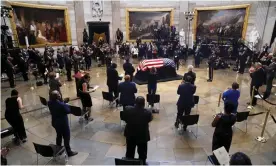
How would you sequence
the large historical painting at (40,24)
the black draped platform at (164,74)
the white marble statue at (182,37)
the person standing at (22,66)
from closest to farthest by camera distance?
1. the person standing at (22,66)
2. the black draped platform at (164,74)
3. the large historical painting at (40,24)
4. the white marble statue at (182,37)

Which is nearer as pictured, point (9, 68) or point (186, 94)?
point (186, 94)

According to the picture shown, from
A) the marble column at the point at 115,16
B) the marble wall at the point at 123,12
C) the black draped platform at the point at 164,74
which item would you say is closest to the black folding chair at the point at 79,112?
the black draped platform at the point at 164,74

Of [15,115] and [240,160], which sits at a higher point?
[240,160]

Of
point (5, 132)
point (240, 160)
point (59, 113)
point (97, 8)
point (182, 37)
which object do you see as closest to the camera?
point (240, 160)

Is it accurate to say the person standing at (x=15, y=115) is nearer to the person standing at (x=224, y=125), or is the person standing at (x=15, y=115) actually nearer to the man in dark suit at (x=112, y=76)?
the man in dark suit at (x=112, y=76)

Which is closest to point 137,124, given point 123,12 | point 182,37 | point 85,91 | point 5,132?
point 85,91

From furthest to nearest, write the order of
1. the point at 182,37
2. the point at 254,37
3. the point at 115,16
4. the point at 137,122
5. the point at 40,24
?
the point at 115,16, the point at 182,37, the point at 40,24, the point at 254,37, the point at 137,122

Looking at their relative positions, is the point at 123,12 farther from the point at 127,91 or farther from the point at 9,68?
the point at 127,91

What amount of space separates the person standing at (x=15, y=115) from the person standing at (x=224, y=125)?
4338mm

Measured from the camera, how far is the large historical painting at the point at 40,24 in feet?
46.1

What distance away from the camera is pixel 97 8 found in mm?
18500

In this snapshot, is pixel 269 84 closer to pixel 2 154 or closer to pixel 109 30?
pixel 2 154

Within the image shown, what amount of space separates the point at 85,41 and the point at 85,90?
12986 mm

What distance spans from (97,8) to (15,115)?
51.2 feet
